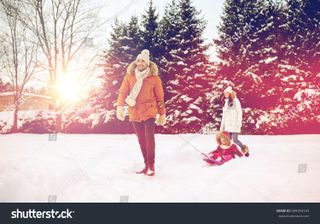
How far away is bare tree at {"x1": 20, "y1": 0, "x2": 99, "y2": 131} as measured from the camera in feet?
11.7

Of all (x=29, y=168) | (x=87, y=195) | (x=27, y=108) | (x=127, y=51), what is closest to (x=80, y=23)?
(x=127, y=51)

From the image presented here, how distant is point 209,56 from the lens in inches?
157

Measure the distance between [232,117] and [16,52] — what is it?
243 cm

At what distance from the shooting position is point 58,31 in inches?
150

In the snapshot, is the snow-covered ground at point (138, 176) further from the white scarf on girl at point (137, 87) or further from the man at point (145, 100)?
the white scarf on girl at point (137, 87)

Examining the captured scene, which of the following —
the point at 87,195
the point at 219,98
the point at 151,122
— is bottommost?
the point at 87,195

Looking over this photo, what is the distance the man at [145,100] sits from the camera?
2.59 metres

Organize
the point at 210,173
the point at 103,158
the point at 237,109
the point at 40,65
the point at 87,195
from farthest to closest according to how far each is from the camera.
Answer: the point at 40,65, the point at 237,109, the point at 103,158, the point at 210,173, the point at 87,195

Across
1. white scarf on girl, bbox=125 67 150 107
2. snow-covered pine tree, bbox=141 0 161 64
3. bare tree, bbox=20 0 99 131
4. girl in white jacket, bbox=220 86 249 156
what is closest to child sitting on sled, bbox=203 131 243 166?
girl in white jacket, bbox=220 86 249 156

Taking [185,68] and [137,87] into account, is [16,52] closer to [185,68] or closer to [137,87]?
[137,87]

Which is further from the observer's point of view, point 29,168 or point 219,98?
point 219,98

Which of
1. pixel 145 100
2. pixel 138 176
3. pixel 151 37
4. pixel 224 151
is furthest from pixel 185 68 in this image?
pixel 138 176

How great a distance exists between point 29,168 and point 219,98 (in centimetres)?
216

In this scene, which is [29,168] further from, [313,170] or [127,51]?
[313,170]
